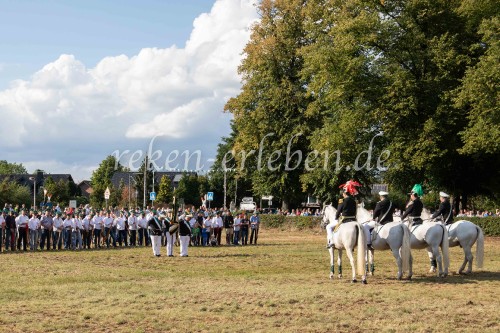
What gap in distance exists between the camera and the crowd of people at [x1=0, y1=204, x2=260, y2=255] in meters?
34.1

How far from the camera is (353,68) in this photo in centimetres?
4359

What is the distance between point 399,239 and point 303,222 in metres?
34.6

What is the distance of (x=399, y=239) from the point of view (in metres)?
19.5

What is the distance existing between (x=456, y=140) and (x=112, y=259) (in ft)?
78.3

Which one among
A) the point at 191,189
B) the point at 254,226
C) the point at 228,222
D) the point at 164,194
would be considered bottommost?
the point at 254,226

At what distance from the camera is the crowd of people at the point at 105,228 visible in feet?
112

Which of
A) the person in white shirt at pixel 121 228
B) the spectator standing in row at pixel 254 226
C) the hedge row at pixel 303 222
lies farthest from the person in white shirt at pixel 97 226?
the hedge row at pixel 303 222

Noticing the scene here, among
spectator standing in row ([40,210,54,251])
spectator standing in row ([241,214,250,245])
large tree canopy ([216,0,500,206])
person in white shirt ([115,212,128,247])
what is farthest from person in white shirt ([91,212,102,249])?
large tree canopy ([216,0,500,206])

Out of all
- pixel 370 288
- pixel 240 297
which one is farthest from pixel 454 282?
pixel 240 297

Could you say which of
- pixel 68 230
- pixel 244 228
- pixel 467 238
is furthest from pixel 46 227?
pixel 467 238

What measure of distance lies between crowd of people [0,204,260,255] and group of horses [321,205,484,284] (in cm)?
1146

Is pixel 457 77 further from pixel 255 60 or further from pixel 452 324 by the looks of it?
pixel 452 324

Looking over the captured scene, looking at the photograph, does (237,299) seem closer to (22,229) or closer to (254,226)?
(22,229)

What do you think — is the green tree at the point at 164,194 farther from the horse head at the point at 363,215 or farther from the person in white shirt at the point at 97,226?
the horse head at the point at 363,215
